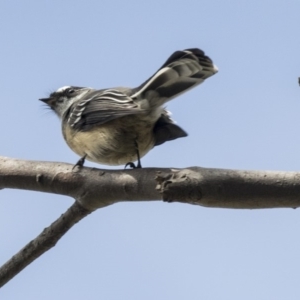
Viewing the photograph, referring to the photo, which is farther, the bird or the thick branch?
the bird

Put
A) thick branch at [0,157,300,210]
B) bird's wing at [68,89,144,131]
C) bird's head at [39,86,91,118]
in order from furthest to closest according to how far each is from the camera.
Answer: bird's head at [39,86,91,118] → bird's wing at [68,89,144,131] → thick branch at [0,157,300,210]

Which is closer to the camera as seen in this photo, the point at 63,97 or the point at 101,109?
the point at 101,109

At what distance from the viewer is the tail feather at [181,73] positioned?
3680 millimetres

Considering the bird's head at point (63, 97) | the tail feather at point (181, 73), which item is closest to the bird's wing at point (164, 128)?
the tail feather at point (181, 73)

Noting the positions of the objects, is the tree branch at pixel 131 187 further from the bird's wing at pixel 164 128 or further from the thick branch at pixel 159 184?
the bird's wing at pixel 164 128

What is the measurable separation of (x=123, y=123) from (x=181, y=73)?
1099 millimetres

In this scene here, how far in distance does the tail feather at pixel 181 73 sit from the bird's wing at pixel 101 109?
0.44 metres

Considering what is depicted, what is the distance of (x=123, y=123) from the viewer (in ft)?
15.8

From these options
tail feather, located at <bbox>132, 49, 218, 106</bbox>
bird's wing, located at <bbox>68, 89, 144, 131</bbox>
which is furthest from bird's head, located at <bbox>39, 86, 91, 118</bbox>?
tail feather, located at <bbox>132, 49, 218, 106</bbox>

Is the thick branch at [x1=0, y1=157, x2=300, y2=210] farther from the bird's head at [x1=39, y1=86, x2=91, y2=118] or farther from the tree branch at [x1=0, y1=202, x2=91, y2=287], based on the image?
the bird's head at [x1=39, y1=86, x2=91, y2=118]

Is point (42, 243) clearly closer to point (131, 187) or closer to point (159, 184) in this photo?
point (131, 187)

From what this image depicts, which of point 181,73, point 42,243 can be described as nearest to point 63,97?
point 181,73

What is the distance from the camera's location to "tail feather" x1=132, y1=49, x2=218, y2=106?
3.68m

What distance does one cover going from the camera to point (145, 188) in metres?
3.02
